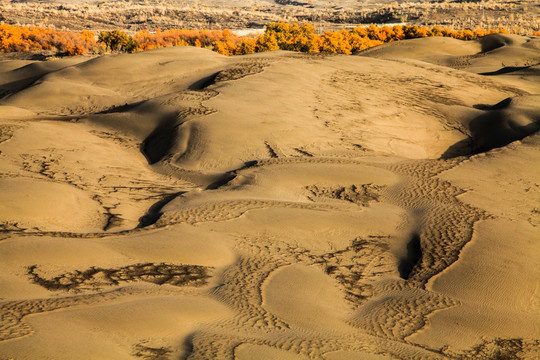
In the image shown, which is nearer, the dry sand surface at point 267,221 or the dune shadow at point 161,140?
the dry sand surface at point 267,221

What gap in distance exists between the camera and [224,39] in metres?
28.9

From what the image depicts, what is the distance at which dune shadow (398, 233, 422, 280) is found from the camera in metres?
5.45

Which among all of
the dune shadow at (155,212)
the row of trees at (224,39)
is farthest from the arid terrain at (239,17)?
the dune shadow at (155,212)

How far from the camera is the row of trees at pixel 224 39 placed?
22.6 meters

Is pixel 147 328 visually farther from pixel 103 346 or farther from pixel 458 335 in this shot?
pixel 458 335

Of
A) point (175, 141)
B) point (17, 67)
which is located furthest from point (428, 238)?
point (17, 67)

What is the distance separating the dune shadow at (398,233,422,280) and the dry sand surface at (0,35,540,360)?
0.02 meters

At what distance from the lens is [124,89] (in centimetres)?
1290

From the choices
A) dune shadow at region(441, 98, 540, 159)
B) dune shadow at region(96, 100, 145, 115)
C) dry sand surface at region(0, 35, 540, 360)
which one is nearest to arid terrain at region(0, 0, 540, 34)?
dune shadow at region(441, 98, 540, 159)

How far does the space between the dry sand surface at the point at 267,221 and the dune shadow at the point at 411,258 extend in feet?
0.06

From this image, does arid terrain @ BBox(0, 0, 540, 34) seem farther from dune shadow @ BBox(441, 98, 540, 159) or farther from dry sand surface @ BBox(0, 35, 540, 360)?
dry sand surface @ BBox(0, 35, 540, 360)

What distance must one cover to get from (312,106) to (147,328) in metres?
7.68

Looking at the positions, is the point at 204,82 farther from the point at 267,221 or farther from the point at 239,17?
the point at 239,17

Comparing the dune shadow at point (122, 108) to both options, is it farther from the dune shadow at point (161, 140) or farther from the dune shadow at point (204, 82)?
the dune shadow at point (161, 140)
